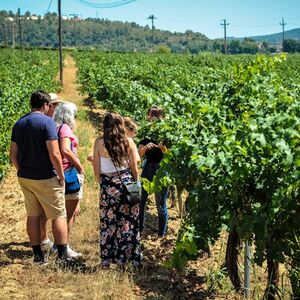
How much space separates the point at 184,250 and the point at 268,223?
842mm

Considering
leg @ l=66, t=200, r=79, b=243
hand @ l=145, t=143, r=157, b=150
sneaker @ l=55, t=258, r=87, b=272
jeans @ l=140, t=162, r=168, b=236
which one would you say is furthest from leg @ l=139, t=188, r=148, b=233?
sneaker @ l=55, t=258, r=87, b=272

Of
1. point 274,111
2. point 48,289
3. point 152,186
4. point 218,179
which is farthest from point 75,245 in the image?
point 274,111

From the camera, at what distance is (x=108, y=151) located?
484 cm

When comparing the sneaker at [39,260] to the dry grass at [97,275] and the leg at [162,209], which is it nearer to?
the dry grass at [97,275]

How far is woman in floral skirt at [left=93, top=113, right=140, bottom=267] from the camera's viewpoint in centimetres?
480

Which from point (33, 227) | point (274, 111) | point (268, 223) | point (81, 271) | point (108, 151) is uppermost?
point (274, 111)

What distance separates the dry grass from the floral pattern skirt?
0.22 meters

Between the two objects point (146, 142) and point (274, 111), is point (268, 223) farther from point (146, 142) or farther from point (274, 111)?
point (146, 142)

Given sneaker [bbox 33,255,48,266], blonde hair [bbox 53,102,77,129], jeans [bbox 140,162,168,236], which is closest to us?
sneaker [bbox 33,255,48,266]

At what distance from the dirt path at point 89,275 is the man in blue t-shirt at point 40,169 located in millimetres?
350

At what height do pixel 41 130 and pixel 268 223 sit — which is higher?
pixel 41 130

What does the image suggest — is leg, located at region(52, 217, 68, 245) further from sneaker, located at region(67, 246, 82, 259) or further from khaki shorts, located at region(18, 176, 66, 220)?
sneaker, located at region(67, 246, 82, 259)

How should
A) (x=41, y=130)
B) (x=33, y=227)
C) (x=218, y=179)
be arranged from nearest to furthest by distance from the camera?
(x=218, y=179), (x=41, y=130), (x=33, y=227)

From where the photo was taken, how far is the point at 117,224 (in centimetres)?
505
